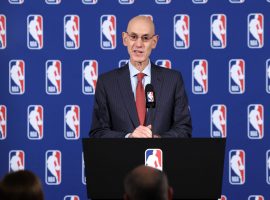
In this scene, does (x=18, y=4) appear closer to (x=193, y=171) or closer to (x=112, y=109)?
(x=112, y=109)

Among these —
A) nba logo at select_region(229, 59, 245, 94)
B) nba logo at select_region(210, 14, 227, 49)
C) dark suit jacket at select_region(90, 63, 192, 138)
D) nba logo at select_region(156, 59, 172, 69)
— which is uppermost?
nba logo at select_region(210, 14, 227, 49)

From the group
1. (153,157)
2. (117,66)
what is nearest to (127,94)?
(153,157)

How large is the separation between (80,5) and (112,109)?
6.55ft

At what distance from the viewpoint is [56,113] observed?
511 cm

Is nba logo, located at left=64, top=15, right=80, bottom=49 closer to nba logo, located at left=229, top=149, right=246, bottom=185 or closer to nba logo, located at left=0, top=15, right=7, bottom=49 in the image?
nba logo, located at left=0, top=15, right=7, bottom=49

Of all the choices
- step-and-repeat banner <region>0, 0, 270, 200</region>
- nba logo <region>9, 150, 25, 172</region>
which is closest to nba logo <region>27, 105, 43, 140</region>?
step-and-repeat banner <region>0, 0, 270, 200</region>

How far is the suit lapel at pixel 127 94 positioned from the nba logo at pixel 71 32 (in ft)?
5.42

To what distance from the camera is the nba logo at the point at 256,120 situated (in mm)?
5074

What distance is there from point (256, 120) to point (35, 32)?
1992mm

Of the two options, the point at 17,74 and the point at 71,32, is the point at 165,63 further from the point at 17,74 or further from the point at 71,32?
the point at 17,74

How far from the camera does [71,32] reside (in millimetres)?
5105

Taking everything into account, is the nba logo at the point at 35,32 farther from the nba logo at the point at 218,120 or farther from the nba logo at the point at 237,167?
the nba logo at the point at 237,167

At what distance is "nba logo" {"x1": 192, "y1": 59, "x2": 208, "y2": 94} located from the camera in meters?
5.06

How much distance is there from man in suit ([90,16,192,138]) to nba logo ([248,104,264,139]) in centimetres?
175
